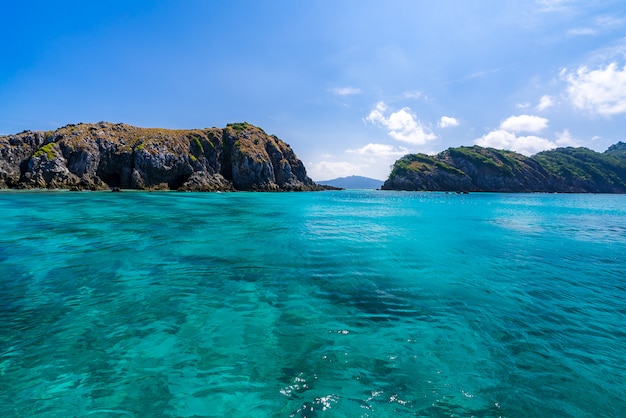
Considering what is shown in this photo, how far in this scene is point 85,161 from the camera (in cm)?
9238

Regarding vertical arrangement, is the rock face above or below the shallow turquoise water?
above

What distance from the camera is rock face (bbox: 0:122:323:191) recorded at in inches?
3366

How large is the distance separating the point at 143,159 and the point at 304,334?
373 feet

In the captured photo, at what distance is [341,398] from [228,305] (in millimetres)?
6181

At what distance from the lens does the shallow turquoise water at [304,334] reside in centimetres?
578

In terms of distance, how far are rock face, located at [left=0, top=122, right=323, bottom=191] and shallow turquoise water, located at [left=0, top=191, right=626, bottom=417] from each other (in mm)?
93290

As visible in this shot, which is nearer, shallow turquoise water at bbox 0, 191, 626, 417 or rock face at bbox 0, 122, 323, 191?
shallow turquoise water at bbox 0, 191, 626, 417

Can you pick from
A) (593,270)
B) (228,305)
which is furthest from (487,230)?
(228,305)

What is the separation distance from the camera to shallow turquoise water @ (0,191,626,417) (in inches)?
227

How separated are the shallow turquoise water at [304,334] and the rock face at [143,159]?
9329cm

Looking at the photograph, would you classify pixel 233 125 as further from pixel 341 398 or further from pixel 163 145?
pixel 341 398

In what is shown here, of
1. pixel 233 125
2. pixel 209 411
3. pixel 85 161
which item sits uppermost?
pixel 233 125

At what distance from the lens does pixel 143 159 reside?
100500mm

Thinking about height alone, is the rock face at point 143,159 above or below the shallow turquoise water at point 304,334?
above
